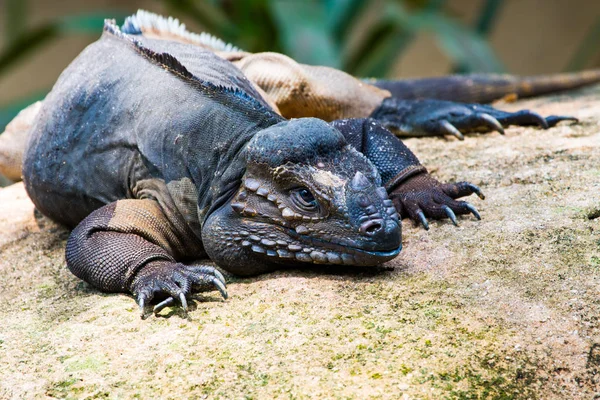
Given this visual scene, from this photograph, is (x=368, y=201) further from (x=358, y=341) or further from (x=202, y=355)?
(x=202, y=355)

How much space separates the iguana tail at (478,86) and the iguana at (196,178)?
4.42ft

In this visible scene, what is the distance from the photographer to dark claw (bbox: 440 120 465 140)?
5.60m

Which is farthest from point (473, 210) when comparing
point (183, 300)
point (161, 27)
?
point (161, 27)

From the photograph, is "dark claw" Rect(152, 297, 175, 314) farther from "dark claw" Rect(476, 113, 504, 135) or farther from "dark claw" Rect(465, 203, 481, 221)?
"dark claw" Rect(476, 113, 504, 135)

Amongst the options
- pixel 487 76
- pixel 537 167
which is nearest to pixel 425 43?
pixel 487 76

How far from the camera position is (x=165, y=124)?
4.10 meters

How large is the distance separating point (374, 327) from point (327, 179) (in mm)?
830

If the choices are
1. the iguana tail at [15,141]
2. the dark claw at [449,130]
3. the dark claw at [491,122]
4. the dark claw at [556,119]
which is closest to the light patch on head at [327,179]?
the dark claw at [449,130]

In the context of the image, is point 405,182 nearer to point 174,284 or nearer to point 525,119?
point 174,284

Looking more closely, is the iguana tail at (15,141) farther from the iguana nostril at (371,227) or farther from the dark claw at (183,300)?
the iguana nostril at (371,227)

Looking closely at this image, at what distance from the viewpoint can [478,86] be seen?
7.02m

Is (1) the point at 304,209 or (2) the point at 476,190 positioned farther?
(2) the point at 476,190

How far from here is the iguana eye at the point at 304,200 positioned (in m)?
3.43

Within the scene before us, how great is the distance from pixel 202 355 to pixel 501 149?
126 inches
